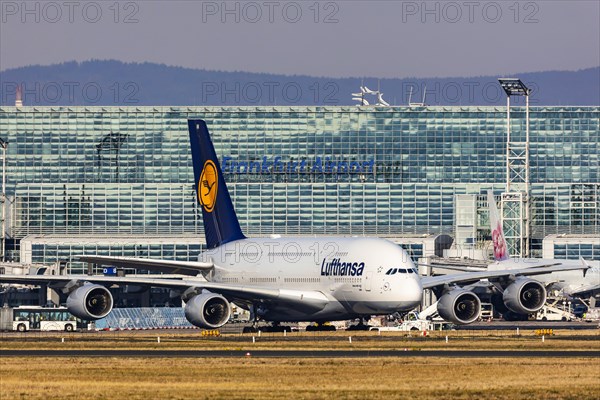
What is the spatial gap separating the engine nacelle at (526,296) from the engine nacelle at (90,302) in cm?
2353

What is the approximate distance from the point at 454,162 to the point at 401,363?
115 m

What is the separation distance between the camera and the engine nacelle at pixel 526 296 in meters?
83.4

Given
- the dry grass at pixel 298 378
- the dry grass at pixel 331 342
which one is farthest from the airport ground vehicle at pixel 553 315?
the dry grass at pixel 298 378

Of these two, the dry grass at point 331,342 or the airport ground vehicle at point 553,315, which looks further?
the airport ground vehicle at point 553,315

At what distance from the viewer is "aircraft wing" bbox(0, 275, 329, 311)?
77.7m

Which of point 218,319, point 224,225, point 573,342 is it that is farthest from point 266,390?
point 224,225

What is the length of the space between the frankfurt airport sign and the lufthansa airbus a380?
7369cm

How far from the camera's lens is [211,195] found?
91438 millimetres

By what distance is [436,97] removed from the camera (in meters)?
167

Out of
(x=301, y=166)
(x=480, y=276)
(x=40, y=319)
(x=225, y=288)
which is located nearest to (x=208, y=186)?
(x=225, y=288)

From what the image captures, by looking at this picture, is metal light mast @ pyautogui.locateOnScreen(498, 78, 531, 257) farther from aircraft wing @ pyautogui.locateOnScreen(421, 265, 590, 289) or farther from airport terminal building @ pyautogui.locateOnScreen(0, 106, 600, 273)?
aircraft wing @ pyautogui.locateOnScreen(421, 265, 590, 289)

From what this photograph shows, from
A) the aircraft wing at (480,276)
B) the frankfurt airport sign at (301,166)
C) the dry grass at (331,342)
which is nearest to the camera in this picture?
the dry grass at (331,342)

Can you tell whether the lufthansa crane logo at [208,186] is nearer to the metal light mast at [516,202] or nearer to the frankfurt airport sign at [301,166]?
A: the metal light mast at [516,202]

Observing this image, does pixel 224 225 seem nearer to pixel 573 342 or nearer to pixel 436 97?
pixel 573 342
